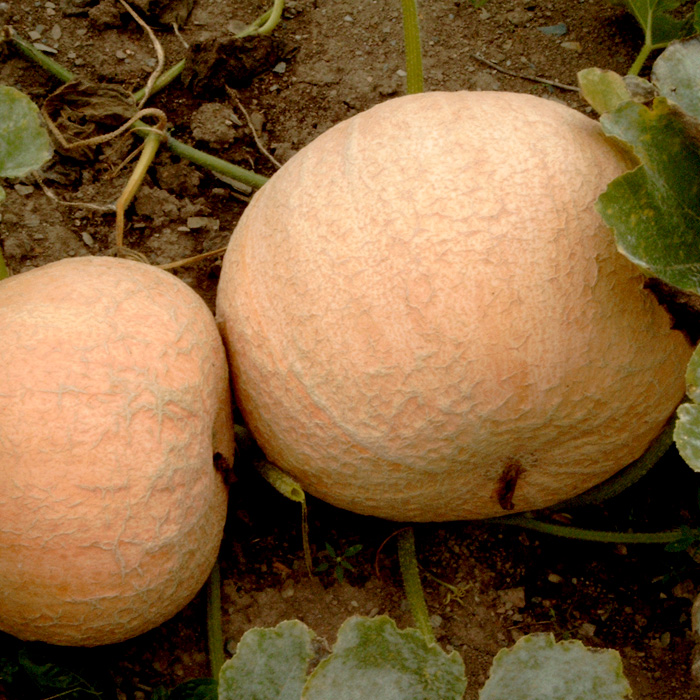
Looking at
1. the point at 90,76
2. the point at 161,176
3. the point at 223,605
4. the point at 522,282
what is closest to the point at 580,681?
the point at 522,282

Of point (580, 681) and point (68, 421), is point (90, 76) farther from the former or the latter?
point (580, 681)

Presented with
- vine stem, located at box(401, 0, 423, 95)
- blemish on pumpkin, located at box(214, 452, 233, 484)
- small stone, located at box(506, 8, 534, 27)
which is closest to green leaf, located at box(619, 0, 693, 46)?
small stone, located at box(506, 8, 534, 27)

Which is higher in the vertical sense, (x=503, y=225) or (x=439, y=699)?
(x=503, y=225)

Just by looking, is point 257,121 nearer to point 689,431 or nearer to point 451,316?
point 451,316

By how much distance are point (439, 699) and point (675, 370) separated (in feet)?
2.38

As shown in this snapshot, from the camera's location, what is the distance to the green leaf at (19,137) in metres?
1.52

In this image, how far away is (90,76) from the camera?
2213 millimetres

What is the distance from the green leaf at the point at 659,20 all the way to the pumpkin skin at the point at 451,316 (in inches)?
26.8

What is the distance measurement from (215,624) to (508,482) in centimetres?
57

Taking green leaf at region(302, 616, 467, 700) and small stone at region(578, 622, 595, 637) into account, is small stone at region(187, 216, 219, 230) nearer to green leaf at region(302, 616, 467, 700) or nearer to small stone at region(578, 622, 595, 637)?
small stone at region(578, 622, 595, 637)

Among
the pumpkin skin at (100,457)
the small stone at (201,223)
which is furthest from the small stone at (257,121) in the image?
the pumpkin skin at (100,457)

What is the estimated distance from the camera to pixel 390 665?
95 centimetres

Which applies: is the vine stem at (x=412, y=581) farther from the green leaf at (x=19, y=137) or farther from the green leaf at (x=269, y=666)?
the green leaf at (x=19, y=137)

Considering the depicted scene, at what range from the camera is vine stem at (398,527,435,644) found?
5.22 feet
